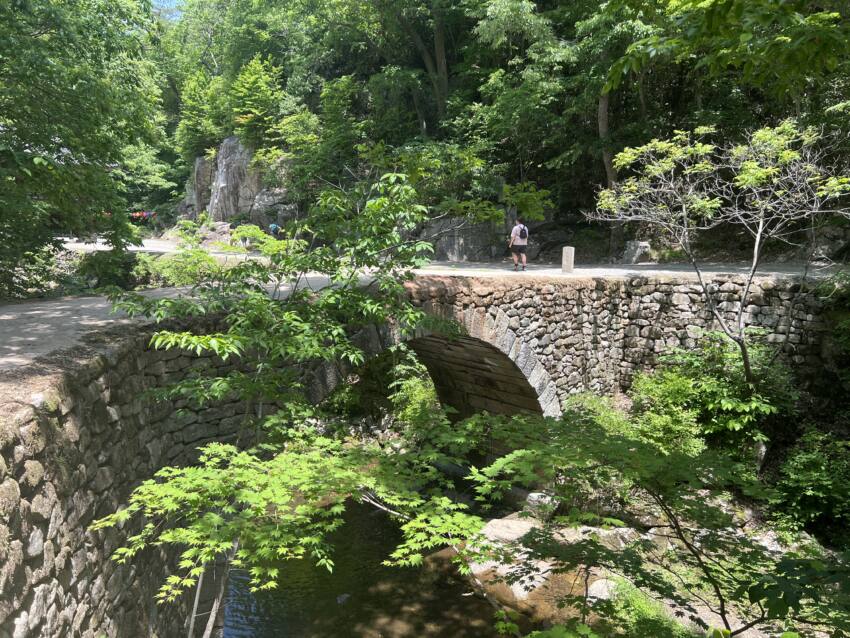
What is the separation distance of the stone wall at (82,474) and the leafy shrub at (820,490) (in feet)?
25.0

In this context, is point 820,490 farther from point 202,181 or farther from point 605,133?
point 202,181

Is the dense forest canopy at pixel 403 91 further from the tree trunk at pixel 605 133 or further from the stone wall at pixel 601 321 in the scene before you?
the stone wall at pixel 601 321

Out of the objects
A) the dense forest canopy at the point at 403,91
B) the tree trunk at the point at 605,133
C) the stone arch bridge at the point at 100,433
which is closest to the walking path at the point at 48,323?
the stone arch bridge at the point at 100,433

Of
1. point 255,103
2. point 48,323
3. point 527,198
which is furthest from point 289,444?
point 255,103

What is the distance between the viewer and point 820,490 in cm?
757

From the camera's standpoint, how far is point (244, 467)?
3557 millimetres

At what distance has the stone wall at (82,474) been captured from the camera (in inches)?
96.9

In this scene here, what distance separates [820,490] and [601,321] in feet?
12.9

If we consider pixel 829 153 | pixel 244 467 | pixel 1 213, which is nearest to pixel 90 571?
pixel 244 467

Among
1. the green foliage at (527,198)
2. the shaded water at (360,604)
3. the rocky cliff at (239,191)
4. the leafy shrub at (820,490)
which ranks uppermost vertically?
the rocky cliff at (239,191)

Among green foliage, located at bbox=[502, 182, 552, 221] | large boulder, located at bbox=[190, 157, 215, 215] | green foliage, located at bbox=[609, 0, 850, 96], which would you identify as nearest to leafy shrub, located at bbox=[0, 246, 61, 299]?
green foliage, located at bbox=[502, 182, 552, 221]

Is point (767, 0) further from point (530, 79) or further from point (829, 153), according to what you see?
point (530, 79)

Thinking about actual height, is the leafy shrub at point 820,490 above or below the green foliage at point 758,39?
below

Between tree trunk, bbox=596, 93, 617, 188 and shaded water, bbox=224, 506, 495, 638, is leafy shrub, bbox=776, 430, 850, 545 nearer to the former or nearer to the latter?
shaded water, bbox=224, 506, 495, 638
